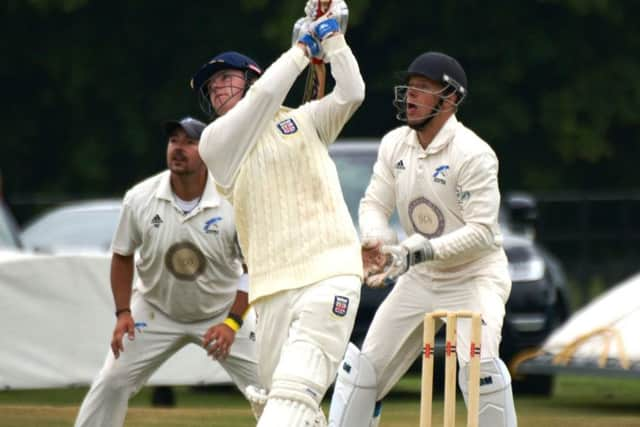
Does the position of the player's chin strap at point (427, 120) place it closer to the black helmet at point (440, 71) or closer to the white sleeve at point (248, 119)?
the black helmet at point (440, 71)

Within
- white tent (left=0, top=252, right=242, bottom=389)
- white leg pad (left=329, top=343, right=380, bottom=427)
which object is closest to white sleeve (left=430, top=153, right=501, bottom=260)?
white leg pad (left=329, top=343, right=380, bottom=427)

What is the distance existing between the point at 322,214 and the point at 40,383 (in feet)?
19.1

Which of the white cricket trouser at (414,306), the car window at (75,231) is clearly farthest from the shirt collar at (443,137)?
the car window at (75,231)

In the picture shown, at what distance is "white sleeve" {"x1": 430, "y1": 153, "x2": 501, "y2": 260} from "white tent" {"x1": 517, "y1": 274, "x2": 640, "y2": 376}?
452 centimetres

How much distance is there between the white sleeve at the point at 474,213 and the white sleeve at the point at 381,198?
1.44 feet

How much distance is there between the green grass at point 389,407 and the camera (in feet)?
35.2

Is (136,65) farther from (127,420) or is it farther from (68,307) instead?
(127,420)

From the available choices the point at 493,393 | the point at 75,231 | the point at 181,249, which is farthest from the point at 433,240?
the point at 75,231

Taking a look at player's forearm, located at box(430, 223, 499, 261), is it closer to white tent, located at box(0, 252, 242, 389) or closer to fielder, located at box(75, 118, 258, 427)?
fielder, located at box(75, 118, 258, 427)

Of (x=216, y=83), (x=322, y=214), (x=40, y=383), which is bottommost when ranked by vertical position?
(x=40, y=383)

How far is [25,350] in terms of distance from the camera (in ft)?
42.4

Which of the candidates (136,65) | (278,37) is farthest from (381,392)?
(136,65)

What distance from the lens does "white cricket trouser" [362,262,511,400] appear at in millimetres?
8672

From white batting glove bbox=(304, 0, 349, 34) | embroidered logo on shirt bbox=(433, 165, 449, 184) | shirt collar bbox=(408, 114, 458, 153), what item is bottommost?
embroidered logo on shirt bbox=(433, 165, 449, 184)
